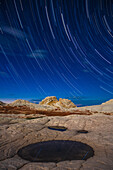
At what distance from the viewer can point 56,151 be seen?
8742mm

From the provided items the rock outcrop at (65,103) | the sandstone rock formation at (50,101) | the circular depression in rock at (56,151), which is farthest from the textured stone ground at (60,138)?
the sandstone rock formation at (50,101)

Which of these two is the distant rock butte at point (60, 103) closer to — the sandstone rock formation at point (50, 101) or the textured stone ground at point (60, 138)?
the sandstone rock formation at point (50, 101)

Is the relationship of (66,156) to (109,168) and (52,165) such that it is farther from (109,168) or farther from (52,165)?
(109,168)

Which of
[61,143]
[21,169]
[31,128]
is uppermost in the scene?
[31,128]

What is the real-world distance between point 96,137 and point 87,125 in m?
4.90

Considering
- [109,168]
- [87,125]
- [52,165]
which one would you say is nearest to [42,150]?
[52,165]

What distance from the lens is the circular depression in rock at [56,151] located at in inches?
301

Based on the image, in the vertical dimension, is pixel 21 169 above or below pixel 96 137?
below

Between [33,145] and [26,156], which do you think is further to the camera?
[33,145]

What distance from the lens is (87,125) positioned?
623 inches

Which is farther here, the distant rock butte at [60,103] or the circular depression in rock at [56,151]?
the distant rock butte at [60,103]

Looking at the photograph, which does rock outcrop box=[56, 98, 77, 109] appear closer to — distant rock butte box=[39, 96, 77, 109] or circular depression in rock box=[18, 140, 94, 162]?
distant rock butte box=[39, 96, 77, 109]

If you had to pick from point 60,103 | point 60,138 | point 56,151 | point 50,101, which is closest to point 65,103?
point 60,103

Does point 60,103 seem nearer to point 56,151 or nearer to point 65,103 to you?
point 65,103
